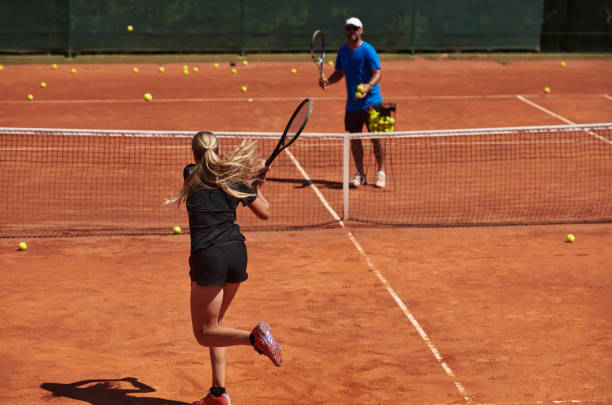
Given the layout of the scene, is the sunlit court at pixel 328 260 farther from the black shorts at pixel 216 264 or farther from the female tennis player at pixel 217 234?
the black shorts at pixel 216 264

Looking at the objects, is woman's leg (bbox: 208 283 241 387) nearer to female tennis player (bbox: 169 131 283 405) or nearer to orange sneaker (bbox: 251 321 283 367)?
female tennis player (bbox: 169 131 283 405)

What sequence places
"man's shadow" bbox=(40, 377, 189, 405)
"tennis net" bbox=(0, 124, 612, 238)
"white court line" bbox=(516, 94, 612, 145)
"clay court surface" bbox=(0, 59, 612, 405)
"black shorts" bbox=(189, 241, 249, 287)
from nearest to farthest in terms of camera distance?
1. "black shorts" bbox=(189, 241, 249, 287)
2. "man's shadow" bbox=(40, 377, 189, 405)
3. "clay court surface" bbox=(0, 59, 612, 405)
4. "tennis net" bbox=(0, 124, 612, 238)
5. "white court line" bbox=(516, 94, 612, 145)

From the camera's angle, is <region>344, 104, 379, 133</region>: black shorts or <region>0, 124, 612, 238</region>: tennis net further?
<region>344, 104, 379, 133</region>: black shorts

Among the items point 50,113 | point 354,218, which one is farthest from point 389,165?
point 50,113

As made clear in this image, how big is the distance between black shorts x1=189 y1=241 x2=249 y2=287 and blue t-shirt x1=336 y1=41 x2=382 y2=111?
632 cm

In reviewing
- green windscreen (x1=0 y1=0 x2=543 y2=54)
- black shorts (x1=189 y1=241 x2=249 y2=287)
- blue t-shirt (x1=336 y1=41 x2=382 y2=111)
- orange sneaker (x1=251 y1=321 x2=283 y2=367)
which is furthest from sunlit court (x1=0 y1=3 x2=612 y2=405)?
green windscreen (x1=0 y1=0 x2=543 y2=54)

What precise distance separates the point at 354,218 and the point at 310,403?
478cm

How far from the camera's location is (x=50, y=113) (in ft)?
52.6

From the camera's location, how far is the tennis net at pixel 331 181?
10062 mm

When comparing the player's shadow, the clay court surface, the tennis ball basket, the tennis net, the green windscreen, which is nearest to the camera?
the clay court surface

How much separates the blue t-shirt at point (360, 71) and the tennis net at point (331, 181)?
1.90 feet

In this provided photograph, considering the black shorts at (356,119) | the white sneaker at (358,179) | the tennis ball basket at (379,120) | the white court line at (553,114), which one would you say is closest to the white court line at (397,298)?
the white sneaker at (358,179)

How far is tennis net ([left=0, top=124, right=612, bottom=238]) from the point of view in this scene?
1006cm

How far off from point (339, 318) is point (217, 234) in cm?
223
